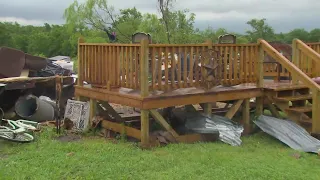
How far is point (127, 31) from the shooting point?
32.7 m

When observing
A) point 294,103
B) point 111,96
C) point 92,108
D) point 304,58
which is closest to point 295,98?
point 294,103

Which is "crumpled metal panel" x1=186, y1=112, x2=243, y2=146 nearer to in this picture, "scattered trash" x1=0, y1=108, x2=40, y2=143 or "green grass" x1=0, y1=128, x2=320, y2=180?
"green grass" x1=0, y1=128, x2=320, y2=180

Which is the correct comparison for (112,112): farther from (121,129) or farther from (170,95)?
(170,95)

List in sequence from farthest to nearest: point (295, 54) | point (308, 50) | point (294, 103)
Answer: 1. point (295, 54)
2. point (308, 50)
3. point (294, 103)

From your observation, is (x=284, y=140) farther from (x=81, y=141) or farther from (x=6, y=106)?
(x=6, y=106)

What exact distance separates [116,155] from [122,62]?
1.73 meters

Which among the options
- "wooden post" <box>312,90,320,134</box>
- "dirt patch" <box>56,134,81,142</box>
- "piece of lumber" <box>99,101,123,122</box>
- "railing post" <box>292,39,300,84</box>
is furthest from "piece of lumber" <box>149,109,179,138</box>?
"railing post" <box>292,39,300,84</box>

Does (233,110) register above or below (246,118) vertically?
above

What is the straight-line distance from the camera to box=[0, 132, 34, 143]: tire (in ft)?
21.6

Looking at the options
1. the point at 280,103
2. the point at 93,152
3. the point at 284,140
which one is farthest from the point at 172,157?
the point at 280,103

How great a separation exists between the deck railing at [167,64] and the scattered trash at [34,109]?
153 cm

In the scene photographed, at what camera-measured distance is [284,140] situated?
709 centimetres

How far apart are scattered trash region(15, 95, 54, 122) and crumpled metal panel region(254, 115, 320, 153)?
4533 mm

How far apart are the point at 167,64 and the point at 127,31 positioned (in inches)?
1044
